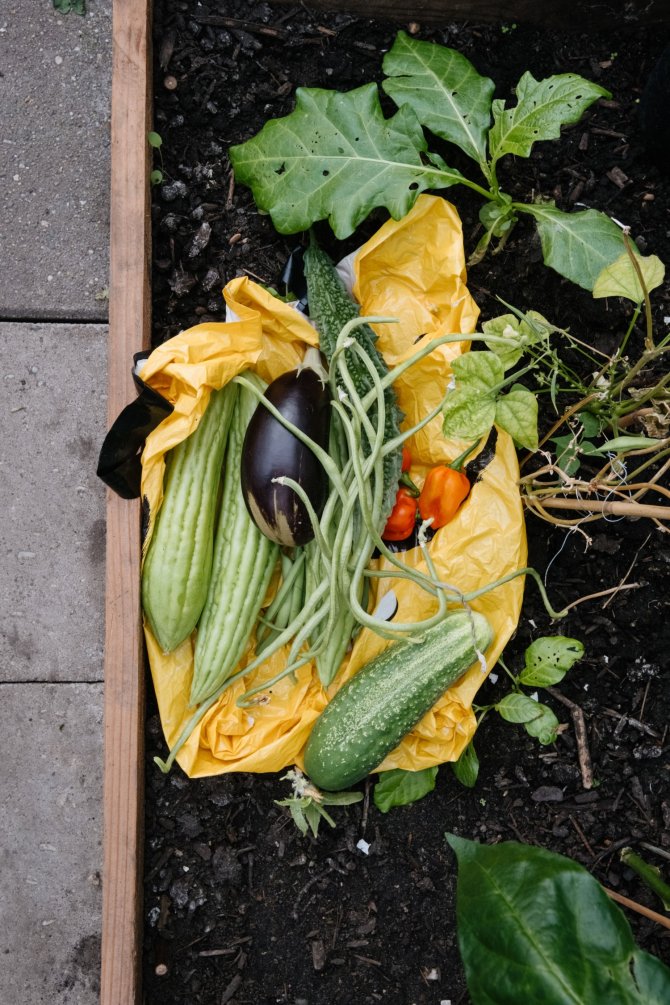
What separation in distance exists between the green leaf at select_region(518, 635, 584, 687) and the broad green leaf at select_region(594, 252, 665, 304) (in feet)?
2.03

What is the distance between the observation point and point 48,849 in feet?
5.75

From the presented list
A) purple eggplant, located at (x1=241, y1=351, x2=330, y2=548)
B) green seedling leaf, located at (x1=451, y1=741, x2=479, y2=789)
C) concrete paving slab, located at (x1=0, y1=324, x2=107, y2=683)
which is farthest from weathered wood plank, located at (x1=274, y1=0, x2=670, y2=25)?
green seedling leaf, located at (x1=451, y1=741, x2=479, y2=789)

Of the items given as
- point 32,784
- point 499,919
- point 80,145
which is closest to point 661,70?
point 80,145

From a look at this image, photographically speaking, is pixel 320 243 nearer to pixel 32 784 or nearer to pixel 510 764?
pixel 510 764

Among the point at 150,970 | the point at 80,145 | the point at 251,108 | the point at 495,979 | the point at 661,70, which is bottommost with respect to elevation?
the point at 150,970

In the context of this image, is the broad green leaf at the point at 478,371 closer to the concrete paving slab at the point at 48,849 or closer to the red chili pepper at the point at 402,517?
the red chili pepper at the point at 402,517

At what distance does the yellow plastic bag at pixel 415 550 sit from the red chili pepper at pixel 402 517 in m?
0.06

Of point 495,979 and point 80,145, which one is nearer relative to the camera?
point 495,979

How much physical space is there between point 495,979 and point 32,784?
1122 millimetres

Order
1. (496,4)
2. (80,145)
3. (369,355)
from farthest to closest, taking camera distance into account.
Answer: (80,145), (496,4), (369,355)

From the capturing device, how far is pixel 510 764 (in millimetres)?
1616

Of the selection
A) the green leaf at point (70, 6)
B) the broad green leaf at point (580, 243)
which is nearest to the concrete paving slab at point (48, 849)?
the broad green leaf at point (580, 243)

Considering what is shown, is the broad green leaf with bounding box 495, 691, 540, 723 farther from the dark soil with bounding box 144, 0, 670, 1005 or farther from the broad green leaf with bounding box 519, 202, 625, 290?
the broad green leaf with bounding box 519, 202, 625, 290

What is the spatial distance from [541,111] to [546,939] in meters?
1.36
